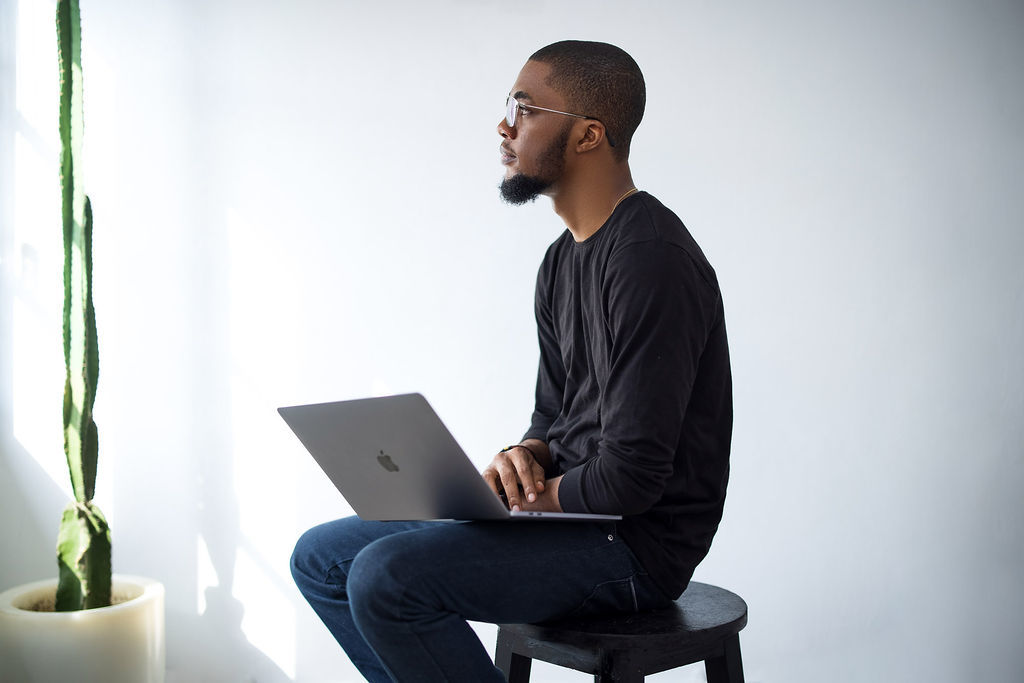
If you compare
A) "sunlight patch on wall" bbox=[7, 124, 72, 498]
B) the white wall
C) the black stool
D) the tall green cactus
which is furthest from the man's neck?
"sunlight patch on wall" bbox=[7, 124, 72, 498]

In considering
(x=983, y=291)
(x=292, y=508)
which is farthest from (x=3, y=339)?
(x=983, y=291)

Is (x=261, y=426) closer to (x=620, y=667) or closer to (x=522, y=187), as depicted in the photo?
(x=522, y=187)

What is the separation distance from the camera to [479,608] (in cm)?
127

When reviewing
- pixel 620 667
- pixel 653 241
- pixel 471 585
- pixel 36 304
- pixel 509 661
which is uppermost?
pixel 653 241

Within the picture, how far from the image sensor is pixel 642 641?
4.16 feet

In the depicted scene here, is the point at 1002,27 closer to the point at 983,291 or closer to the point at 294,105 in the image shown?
the point at 983,291

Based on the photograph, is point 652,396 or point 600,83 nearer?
point 652,396

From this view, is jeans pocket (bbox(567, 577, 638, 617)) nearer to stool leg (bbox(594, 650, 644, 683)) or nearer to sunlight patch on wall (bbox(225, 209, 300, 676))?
stool leg (bbox(594, 650, 644, 683))

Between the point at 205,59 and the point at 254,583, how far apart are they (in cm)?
137

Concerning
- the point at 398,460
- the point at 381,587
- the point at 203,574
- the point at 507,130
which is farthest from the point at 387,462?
the point at 203,574

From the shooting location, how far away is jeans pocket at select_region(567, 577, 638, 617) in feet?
4.38

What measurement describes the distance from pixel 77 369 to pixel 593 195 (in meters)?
1.15

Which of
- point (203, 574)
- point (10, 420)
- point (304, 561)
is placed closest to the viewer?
point (304, 561)

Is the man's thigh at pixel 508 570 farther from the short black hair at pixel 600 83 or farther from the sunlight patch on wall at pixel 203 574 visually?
the sunlight patch on wall at pixel 203 574
